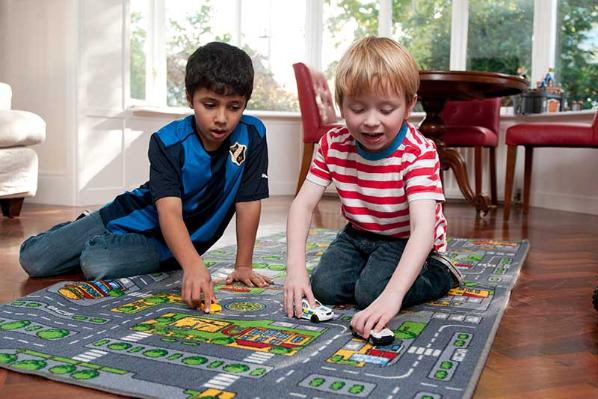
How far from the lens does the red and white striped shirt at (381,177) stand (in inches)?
49.5

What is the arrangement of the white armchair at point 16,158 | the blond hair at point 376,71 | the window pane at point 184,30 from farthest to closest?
the window pane at point 184,30 < the white armchair at point 16,158 < the blond hair at point 376,71

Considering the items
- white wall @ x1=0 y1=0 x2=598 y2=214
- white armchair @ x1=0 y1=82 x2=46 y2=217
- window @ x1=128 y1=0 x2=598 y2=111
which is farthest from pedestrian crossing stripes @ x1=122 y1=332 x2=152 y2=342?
window @ x1=128 y1=0 x2=598 y2=111

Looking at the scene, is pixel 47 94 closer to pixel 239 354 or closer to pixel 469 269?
pixel 469 269

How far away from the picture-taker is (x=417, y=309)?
133 centimetres

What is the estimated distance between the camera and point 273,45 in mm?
A: 5004

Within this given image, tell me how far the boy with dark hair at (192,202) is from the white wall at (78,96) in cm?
209

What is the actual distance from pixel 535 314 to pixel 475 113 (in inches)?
122

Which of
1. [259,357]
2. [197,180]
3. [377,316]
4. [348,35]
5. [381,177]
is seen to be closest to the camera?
[259,357]

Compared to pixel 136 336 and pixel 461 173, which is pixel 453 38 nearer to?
pixel 461 173

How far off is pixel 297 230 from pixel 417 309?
0.31 meters

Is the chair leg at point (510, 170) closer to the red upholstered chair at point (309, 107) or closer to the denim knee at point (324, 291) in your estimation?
the red upholstered chair at point (309, 107)

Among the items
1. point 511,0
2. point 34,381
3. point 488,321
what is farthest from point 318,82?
point 34,381

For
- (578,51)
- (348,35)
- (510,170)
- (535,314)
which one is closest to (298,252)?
(535,314)

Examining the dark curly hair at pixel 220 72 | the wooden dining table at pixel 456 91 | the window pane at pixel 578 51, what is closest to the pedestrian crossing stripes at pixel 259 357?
the dark curly hair at pixel 220 72
